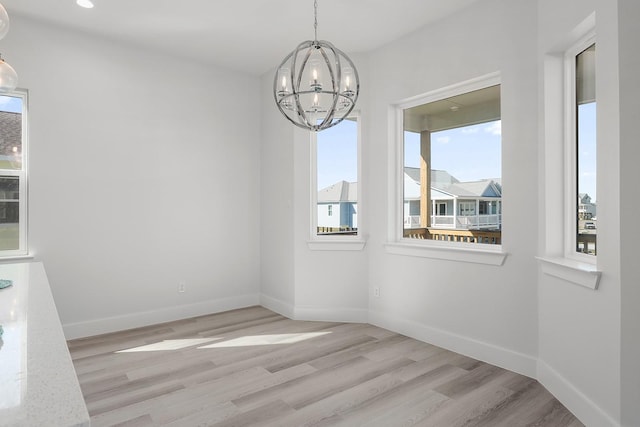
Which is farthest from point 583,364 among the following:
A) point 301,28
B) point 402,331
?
point 301,28

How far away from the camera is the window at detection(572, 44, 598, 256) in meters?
2.55

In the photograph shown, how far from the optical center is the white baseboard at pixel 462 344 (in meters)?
2.96

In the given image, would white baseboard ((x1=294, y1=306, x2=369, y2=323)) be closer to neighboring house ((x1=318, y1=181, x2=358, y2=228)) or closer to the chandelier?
neighboring house ((x1=318, y1=181, x2=358, y2=228))

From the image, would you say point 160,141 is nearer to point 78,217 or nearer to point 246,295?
point 78,217

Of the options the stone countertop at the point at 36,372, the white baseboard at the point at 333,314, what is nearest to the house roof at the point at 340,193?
the white baseboard at the point at 333,314

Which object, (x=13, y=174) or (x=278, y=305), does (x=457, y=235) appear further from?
(x=13, y=174)

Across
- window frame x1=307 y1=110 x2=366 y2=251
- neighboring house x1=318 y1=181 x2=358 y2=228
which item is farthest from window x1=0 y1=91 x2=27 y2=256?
neighboring house x1=318 y1=181 x2=358 y2=228

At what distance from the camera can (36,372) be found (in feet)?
3.34

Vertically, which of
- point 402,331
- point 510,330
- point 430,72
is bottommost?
point 402,331

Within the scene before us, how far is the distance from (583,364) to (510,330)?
0.70 meters

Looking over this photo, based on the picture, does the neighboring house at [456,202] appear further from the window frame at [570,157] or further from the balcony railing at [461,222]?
the window frame at [570,157]

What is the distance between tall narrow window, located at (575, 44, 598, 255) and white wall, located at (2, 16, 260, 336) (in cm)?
338

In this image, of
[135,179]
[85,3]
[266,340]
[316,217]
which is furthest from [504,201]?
[85,3]

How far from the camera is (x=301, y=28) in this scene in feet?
12.2
